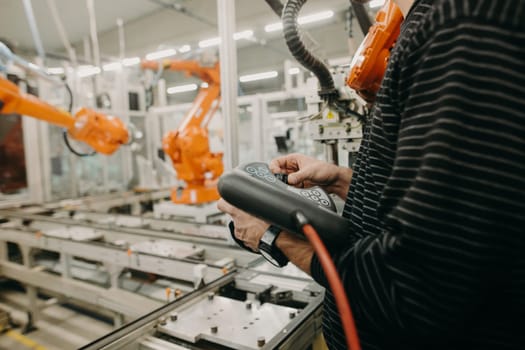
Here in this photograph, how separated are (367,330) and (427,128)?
44 cm

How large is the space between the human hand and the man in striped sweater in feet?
0.75

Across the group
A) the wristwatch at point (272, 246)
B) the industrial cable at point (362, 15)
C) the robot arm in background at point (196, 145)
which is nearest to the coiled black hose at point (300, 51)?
the industrial cable at point (362, 15)

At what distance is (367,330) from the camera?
677 millimetres

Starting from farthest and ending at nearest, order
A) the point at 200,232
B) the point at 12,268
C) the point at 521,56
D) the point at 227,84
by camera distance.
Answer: the point at 12,268, the point at 200,232, the point at 227,84, the point at 521,56

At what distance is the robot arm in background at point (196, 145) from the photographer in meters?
3.85

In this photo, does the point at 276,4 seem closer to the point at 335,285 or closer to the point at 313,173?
the point at 313,173

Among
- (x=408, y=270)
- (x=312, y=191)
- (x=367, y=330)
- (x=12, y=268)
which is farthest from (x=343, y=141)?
(x=12, y=268)

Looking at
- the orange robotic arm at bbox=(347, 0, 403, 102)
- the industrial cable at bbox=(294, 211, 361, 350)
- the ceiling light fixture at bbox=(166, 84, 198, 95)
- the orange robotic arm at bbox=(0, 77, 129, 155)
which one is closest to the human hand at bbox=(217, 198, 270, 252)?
the industrial cable at bbox=(294, 211, 361, 350)

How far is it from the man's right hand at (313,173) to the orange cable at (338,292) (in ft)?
1.45

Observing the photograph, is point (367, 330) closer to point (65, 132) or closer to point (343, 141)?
point (343, 141)

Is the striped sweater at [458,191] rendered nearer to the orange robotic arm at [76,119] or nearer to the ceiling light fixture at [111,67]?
the orange robotic arm at [76,119]

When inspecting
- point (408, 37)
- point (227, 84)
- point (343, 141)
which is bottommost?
point (343, 141)

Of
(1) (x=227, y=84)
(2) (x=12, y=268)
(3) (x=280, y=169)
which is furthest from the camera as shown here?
(2) (x=12, y=268)

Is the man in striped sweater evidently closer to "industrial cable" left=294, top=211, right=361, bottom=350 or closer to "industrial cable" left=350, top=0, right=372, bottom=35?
"industrial cable" left=294, top=211, right=361, bottom=350
